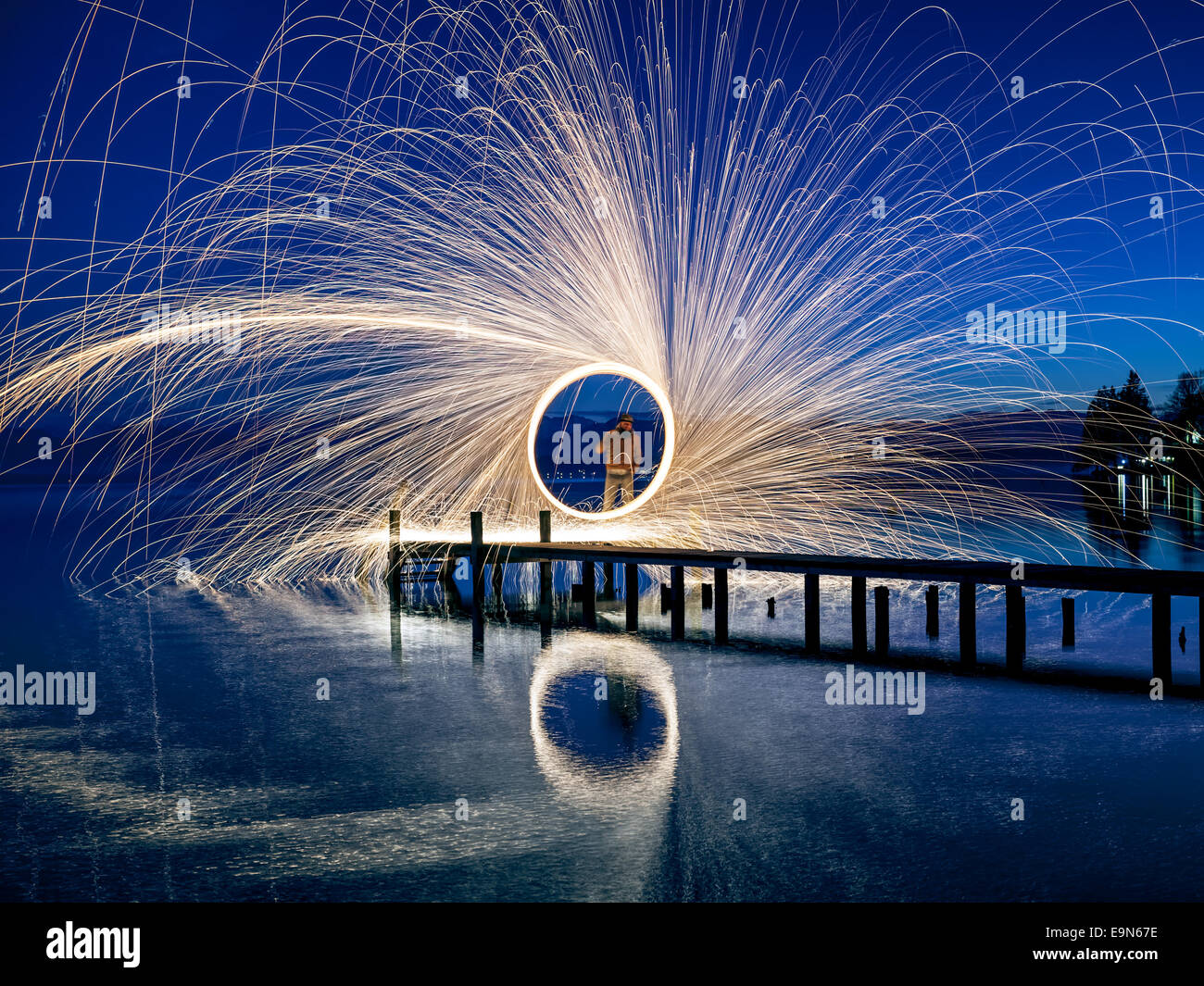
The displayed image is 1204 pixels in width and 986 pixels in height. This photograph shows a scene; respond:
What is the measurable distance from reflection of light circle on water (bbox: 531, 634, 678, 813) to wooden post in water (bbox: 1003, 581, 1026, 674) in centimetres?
449

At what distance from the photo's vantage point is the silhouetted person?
19734mm

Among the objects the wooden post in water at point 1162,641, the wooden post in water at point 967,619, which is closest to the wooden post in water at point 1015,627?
the wooden post in water at point 967,619

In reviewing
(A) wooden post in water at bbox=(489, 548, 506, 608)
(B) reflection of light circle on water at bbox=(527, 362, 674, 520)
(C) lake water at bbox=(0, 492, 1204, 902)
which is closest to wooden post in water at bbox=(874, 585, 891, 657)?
(C) lake water at bbox=(0, 492, 1204, 902)

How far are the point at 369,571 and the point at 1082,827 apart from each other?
22102mm

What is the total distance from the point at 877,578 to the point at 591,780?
810cm

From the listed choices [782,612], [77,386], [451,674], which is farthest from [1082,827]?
[77,386]

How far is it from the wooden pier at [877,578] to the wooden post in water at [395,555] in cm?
164

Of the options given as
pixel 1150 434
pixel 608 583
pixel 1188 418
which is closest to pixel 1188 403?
pixel 1188 418

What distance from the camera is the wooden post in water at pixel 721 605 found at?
52.7ft

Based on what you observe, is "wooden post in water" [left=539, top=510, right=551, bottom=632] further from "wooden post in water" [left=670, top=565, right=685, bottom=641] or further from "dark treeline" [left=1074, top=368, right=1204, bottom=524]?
"dark treeline" [left=1074, top=368, right=1204, bottom=524]

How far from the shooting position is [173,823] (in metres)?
7.59

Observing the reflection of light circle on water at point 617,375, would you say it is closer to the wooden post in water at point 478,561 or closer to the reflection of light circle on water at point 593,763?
the wooden post in water at point 478,561

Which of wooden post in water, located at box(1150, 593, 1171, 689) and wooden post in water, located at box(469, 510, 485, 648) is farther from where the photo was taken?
wooden post in water, located at box(469, 510, 485, 648)

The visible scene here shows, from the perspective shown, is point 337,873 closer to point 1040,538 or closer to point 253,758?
point 253,758
